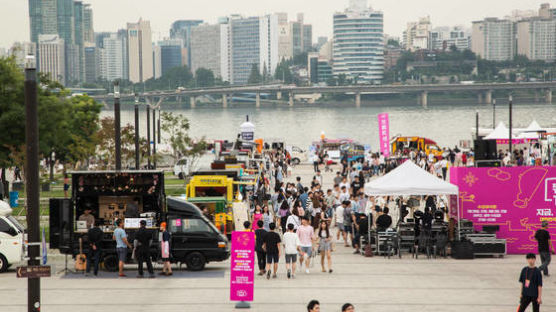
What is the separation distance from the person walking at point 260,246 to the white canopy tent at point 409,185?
425 cm

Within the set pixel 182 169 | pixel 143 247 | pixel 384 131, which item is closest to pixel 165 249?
pixel 143 247

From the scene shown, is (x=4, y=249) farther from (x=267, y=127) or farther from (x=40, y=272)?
(x=267, y=127)

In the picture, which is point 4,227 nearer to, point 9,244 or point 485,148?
point 9,244

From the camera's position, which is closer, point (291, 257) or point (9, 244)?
point (291, 257)

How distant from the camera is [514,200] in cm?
2270

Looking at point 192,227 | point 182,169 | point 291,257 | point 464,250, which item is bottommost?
point 464,250

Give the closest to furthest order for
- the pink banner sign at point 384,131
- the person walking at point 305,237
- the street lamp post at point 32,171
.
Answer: the street lamp post at point 32,171
the person walking at point 305,237
the pink banner sign at point 384,131

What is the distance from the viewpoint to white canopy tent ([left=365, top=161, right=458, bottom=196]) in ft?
71.8

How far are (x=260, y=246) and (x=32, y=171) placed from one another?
24.8 ft

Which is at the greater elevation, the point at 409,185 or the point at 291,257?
the point at 409,185

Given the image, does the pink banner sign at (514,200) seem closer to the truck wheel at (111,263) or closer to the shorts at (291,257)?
the shorts at (291,257)

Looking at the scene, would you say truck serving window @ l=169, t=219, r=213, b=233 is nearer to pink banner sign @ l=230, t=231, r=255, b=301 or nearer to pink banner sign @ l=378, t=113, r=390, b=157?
pink banner sign @ l=230, t=231, r=255, b=301

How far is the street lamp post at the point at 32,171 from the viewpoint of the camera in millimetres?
11672

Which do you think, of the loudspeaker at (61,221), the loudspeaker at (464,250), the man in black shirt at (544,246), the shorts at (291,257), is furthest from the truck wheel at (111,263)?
the man in black shirt at (544,246)
